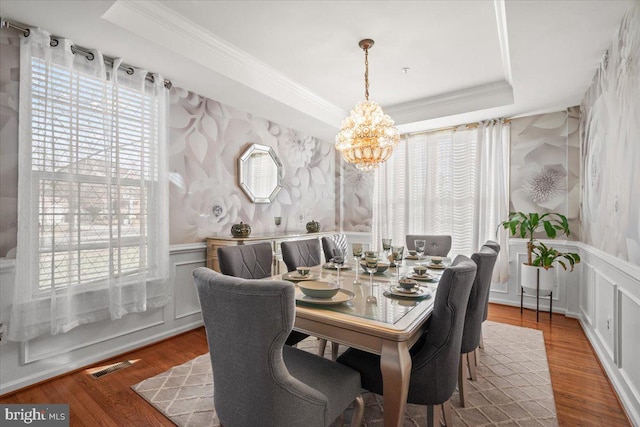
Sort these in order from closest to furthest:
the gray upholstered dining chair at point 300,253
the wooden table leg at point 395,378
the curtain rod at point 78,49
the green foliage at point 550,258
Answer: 1. the wooden table leg at point 395,378
2. the curtain rod at point 78,49
3. the gray upholstered dining chair at point 300,253
4. the green foliage at point 550,258

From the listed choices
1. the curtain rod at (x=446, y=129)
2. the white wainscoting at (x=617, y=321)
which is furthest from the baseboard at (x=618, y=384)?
the curtain rod at (x=446, y=129)

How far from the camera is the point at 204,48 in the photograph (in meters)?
2.58

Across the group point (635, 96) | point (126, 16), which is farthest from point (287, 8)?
point (635, 96)

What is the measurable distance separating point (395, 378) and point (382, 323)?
8.2 inches

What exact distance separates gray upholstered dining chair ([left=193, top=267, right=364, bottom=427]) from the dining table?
26 centimetres

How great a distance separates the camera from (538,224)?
143 inches

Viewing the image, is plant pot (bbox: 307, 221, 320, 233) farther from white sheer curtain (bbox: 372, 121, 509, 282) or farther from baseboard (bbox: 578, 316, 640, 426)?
baseboard (bbox: 578, 316, 640, 426)

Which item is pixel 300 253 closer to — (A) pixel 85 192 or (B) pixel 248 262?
(B) pixel 248 262

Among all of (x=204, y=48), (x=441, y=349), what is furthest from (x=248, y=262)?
(x=204, y=48)

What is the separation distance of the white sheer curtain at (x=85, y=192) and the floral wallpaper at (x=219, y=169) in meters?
0.23

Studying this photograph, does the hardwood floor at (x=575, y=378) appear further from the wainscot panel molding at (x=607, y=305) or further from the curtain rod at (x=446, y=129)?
the curtain rod at (x=446, y=129)

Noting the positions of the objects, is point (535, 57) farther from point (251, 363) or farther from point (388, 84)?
point (251, 363)

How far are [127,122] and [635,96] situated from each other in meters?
3.61

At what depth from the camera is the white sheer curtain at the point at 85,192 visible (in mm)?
2059
